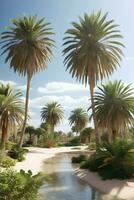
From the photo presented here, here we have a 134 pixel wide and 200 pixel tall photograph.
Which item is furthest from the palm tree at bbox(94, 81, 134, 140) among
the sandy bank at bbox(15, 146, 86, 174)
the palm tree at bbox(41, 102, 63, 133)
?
the palm tree at bbox(41, 102, 63, 133)

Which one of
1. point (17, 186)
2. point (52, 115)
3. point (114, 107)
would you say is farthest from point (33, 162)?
point (52, 115)

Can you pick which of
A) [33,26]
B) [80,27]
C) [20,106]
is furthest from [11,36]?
[80,27]

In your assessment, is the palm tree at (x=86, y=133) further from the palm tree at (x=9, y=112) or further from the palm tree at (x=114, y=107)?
the palm tree at (x=114, y=107)

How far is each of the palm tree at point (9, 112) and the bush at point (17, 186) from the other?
117 ft

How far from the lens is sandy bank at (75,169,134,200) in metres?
19.6

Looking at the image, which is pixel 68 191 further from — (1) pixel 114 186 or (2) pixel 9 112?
(2) pixel 9 112

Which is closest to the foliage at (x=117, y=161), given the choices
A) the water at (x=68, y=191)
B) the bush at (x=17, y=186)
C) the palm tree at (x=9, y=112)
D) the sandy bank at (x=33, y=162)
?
the water at (x=68, y=191)

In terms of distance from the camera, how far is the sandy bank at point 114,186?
19567 millimetres

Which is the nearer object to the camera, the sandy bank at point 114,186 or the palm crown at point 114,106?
the sandy bank at point 114,186

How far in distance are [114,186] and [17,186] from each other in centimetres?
1015

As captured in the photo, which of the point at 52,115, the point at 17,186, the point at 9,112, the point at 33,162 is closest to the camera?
the point at 17,186

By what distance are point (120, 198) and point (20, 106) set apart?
35.5m

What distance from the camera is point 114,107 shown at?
41062 millimetres

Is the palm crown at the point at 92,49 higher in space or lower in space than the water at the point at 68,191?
higher
